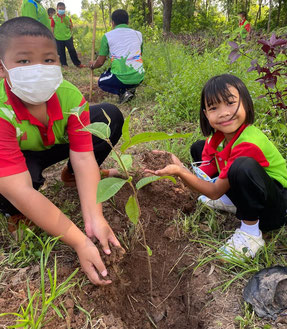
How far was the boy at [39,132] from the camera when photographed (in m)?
1.20

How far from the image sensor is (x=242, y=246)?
4.45 ft

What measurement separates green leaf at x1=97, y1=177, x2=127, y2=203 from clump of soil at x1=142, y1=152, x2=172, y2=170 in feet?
3.53

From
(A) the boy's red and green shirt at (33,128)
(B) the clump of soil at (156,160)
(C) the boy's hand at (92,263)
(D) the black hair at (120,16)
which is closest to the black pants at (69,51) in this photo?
(D) the black hair at (120,16)

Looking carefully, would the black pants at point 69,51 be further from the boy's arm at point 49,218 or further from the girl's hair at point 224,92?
the boy's arm at point 49,218

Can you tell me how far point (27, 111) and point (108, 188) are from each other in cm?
73

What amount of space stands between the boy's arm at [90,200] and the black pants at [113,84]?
261cm

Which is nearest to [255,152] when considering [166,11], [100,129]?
[100,129]

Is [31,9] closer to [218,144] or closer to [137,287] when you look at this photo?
[218,144]

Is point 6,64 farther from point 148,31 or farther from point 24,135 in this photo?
point 148,31

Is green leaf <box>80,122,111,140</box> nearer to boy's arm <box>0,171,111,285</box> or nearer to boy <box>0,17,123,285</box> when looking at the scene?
boy <box>0,17,123,285</box>

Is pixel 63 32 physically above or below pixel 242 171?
above

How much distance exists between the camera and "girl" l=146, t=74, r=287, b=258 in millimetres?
1256

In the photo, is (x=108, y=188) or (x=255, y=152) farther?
(x=255, y=152)

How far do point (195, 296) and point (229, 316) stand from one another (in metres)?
0.17
